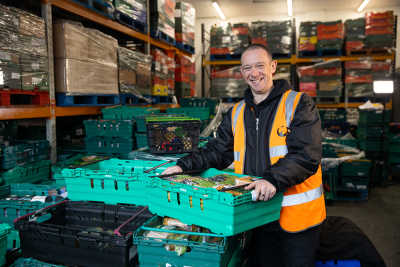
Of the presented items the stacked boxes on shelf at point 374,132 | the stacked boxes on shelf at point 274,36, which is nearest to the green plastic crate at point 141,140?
the stacked boxes on shelf at point 374,132

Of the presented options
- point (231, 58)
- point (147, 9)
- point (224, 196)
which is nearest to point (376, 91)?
point (231, 58)

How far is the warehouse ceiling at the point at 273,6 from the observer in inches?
436

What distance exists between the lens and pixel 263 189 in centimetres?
167

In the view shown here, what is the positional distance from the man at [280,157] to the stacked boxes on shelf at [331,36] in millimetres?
8696

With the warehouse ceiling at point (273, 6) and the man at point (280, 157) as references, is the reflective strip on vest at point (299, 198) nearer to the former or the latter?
the man at point (280, 157)

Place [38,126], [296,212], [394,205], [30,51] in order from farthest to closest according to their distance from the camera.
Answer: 1. [394,205]
2. [38,126]
3. [30,51]
4. [296,212]

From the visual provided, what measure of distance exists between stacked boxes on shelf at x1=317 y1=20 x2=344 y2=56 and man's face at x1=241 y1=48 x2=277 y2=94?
28.8 feet

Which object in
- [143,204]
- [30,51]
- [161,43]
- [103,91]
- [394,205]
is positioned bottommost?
[394,205]

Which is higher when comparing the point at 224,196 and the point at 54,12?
the point at 54,12

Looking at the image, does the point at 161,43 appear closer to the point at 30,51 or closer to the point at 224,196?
the point at 30,51

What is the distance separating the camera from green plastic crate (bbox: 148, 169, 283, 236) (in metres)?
1.58

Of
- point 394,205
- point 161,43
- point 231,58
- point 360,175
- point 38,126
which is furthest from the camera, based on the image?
point 231,58

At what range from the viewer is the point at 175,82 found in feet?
29.6

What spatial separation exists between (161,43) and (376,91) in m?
5.36
